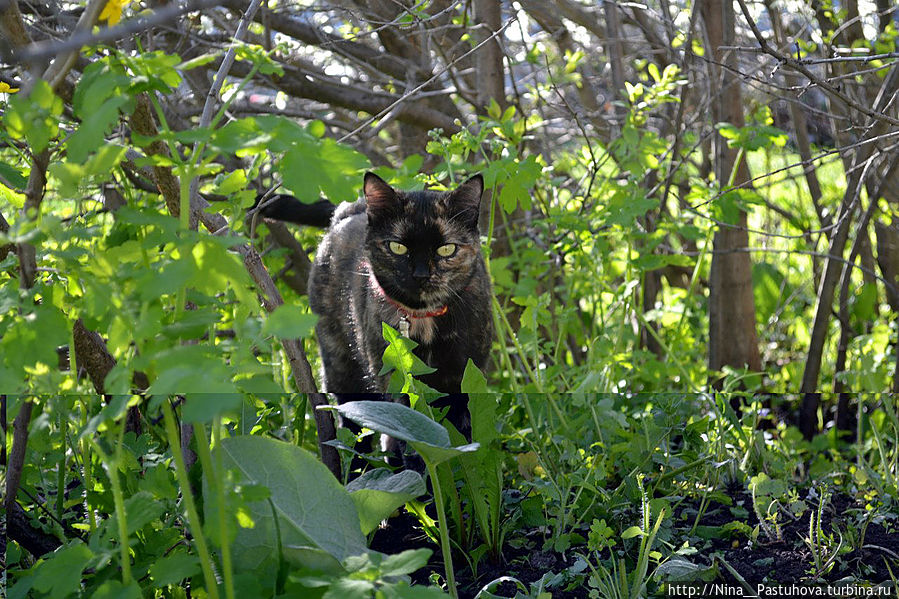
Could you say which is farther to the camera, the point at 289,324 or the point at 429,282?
the point at 429,282

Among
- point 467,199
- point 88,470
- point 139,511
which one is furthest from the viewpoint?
point 467,199

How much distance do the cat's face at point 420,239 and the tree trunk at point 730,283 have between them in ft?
4.47

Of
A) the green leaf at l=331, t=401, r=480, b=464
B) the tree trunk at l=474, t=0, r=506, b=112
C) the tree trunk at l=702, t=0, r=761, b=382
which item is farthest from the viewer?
the tree trunk at l=702, t=0, r=761, b=382

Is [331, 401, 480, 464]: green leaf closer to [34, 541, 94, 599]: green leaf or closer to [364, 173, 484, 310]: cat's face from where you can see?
[34, 541, 94, 599]: green leaf

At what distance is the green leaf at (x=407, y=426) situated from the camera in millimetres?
1451

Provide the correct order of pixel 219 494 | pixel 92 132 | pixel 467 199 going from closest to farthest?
pixel 92 132
pixel 219 494
pixel 467 199

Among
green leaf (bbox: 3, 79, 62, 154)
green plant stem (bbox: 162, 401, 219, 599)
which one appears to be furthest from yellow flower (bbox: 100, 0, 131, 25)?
green plant stem (bbox: 162, 401, 219, 599)

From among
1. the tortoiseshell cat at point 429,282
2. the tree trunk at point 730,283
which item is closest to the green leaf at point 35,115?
the tortoiseshell cat at point 429,282

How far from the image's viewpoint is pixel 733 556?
1906mm

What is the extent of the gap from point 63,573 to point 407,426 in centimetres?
58

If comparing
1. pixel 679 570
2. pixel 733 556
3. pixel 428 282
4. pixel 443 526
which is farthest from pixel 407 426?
pixel 428 282

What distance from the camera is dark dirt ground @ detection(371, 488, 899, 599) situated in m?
1.81

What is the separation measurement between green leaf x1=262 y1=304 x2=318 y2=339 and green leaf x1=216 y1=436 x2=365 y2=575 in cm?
39

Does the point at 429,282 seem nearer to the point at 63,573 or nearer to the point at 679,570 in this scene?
the point at 679,570
